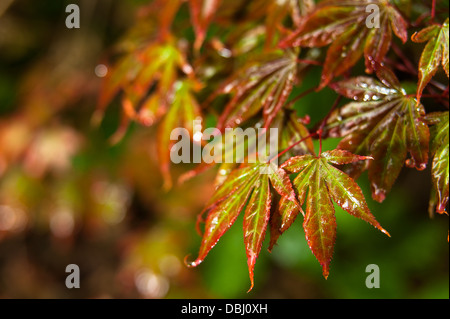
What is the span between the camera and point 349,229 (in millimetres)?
1562

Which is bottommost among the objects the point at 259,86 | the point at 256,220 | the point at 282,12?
the point at 256,220

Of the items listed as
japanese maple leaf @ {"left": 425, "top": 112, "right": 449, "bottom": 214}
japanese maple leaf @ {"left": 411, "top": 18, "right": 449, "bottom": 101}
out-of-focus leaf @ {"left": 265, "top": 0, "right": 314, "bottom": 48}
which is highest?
out-of-focus leaf @ {"left": 265, "top": 0, "right": 314, "bottom": 48}

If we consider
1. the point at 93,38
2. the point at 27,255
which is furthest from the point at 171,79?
the point at 27,255

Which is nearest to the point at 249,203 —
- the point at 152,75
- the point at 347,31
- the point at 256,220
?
the point at 256,220

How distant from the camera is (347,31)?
0.63 meters

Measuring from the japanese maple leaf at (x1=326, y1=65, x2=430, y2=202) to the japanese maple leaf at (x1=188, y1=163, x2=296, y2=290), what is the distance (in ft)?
0.41

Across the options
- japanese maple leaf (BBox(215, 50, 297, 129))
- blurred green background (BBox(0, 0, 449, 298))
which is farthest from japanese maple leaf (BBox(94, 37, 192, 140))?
blurred green background (BBox(0, 0, 449, 298))

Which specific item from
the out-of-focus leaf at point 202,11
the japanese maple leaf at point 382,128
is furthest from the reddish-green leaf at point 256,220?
the out-of-focus leaf at point 202,11

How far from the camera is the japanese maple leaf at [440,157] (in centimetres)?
54

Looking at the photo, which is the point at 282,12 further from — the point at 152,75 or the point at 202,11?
the point at 152,75

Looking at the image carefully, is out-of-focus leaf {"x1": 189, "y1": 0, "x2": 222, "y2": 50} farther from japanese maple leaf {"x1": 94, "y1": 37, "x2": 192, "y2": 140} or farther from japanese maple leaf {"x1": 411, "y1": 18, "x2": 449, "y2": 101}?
japanese maple leaf {"x1": 411, "y1": 18, "x2": 449, "y2": 101}

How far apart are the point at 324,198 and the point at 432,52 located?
0.26 m

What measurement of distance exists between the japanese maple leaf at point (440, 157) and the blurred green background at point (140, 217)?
90 cm

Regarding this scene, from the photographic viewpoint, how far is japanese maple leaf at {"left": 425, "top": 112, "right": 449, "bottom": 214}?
542 mm
